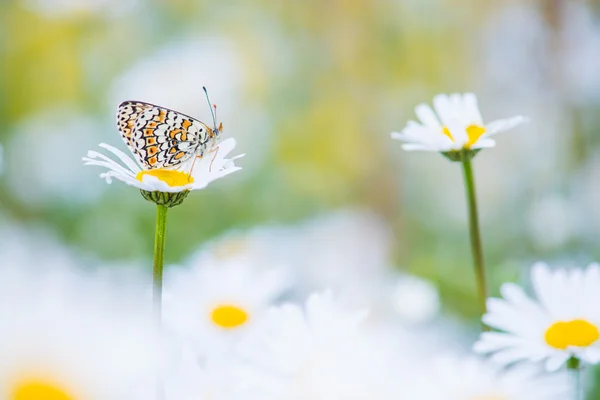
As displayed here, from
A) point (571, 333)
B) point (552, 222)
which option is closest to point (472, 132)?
point (571, 333)

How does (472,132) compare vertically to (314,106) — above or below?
below

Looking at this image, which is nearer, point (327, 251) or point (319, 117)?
point (327, 251)

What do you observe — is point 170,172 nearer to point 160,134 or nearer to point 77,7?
point 160,134

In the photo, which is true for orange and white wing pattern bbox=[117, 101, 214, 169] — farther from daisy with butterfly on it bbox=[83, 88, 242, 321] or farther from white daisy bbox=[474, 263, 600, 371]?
white daisy bbox=[474, 263, 600, 371]

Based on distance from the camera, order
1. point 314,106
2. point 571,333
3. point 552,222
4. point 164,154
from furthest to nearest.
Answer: point 314,106
point 552,222
point 164,154
point 571,333

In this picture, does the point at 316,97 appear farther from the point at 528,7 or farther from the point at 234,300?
the point at 234,300

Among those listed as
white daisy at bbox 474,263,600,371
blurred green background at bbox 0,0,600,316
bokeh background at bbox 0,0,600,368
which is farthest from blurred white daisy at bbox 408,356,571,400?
blurred green background at bbox 0,0,600,316

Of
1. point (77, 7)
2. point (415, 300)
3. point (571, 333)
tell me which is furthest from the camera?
point (77, 7)
